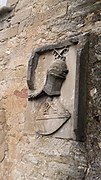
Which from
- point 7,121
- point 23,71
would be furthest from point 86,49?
point 7,121

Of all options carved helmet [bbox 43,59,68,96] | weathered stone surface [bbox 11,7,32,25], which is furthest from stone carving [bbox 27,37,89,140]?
weathered stone surface [bbox 11,7,32,25]

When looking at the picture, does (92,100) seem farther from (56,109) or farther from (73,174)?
(73,174)

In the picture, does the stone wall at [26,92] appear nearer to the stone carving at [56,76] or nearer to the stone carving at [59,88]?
the stone carving at [59,88]

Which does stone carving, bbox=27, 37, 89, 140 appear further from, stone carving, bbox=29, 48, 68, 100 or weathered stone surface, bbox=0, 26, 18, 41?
weathered stone surface, bbox=0, 26, 18, 41

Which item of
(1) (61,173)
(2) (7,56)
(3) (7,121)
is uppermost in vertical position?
(2) (7,56)

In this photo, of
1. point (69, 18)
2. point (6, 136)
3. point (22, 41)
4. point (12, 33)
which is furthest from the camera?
point (12, 33)

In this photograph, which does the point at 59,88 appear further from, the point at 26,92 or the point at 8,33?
the point at 8,33

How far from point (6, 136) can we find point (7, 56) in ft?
2.64

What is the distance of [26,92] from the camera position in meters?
2.48

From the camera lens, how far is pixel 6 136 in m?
2.56

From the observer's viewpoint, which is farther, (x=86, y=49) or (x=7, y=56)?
(x=7, y=56)

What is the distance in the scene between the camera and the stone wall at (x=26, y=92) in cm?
186

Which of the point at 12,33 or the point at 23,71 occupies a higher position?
the point at 12,33

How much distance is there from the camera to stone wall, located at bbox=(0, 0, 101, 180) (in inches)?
73.3
